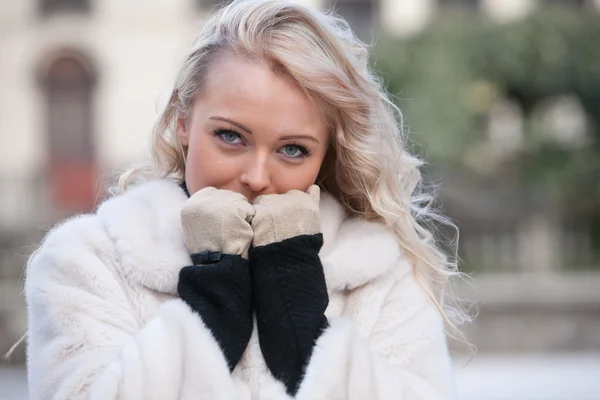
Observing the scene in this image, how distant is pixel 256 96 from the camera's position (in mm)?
2139

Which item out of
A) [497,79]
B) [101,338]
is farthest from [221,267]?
[497,79]

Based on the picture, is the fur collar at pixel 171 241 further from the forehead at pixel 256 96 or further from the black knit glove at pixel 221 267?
the forehead at pixel 256 96

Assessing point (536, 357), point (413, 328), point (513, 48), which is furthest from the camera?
point (513, 48)

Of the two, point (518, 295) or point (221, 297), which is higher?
point (221, 297)

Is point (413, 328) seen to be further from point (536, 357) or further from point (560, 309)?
point (560, 309)

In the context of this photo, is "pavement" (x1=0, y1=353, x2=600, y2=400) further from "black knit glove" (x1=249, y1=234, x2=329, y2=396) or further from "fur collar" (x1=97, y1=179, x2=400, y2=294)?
"black knit glove" (x1=249, y1=234, x2=329, y2=396)

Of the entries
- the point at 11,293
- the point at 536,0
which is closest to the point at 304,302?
the point at 11,293

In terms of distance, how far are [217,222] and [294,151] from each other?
0.27 metres

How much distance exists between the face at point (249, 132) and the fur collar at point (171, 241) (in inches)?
4.5

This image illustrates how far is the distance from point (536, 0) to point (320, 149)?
15230 mm

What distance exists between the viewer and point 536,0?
16656 mm

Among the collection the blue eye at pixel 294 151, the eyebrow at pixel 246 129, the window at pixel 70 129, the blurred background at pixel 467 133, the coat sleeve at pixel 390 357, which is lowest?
the window at pixel 70 129

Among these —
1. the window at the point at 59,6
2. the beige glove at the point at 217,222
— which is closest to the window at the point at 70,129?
the window at the point at 59,6

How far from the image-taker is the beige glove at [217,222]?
2064mm
